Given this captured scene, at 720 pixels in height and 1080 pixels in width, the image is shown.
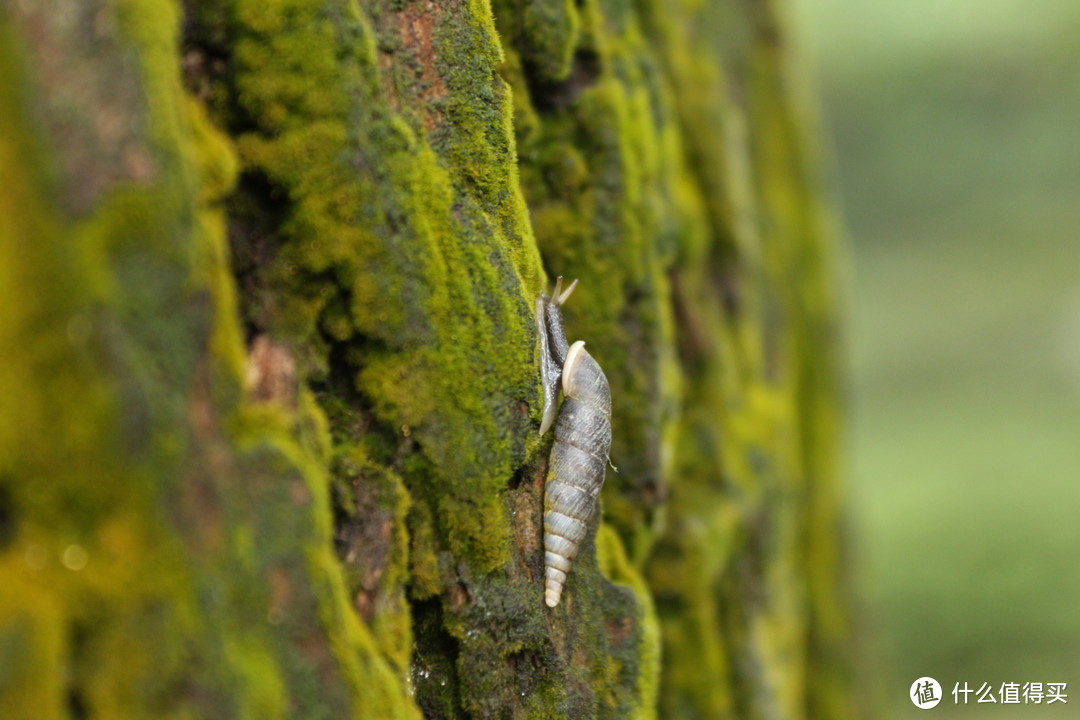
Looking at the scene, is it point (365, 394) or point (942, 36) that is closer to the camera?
point (365, 394)

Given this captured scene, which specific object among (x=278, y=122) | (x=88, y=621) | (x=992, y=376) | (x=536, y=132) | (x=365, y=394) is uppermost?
(x=992, y=376)

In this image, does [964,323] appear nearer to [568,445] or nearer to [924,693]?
[924,693]

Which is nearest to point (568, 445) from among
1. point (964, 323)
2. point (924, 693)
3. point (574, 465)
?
point (574, 465)

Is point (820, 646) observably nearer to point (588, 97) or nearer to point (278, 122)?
point (588, 97)

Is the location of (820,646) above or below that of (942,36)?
below

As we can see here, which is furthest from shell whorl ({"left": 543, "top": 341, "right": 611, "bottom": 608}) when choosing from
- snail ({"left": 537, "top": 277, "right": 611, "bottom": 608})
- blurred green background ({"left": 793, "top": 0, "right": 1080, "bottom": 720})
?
blurred green background ({"left": 793, "top": 0, "right": 1080, "bottom": 720})

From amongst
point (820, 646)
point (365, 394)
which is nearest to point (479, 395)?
point (365, 394)

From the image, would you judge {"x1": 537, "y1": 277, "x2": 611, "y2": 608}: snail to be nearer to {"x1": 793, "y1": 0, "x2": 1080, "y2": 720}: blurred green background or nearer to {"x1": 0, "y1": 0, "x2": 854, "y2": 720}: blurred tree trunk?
{"x1": 0, "y1": 0, "x2": 854, "y2": 720}: blurred tree trunk
